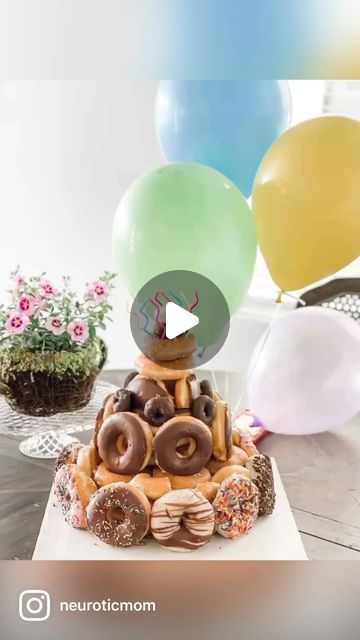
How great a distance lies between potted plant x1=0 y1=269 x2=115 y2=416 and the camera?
3.53ft

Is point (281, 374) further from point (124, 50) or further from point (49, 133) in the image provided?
point (49, 133)

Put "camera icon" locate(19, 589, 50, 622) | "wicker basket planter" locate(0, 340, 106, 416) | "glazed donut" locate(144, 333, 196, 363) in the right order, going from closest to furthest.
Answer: "camera icon" locate(19, 589, 50, 622) → "glazed donut" locate(144, 333, 196, 363) → "wicker basket planter" locate(0, 340, 106, 416)

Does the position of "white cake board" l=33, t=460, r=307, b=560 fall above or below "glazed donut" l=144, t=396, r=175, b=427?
below

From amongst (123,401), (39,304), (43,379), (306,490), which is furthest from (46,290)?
(306,490)

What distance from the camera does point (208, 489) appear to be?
36.9 inches

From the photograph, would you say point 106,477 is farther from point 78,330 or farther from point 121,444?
point 78,330

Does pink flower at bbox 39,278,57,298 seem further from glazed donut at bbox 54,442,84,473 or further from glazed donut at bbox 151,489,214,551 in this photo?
glazed donut at bbox 151,489,214,551

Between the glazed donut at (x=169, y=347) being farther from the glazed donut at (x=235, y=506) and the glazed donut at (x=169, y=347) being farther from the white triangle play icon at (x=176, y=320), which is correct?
the glazed donut at (x=235, y=506)

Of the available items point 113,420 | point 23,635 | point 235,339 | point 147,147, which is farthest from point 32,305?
point 235,339

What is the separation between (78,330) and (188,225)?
0.26 meters

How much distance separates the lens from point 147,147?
1672mm

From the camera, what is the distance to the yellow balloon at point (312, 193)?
99cm

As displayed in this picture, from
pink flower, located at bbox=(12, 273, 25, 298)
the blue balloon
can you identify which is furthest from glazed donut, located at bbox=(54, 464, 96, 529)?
the blue balloon
